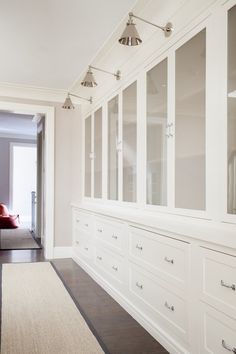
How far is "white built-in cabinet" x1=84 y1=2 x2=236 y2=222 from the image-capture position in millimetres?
1791

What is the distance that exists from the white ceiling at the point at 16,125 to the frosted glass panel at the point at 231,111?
5481 mm

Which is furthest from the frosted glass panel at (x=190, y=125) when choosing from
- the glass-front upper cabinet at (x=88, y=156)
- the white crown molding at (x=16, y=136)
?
the white crown molding at (x=16, y=136)

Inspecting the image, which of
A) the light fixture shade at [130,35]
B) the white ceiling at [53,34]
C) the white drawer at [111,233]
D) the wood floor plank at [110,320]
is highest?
the white ceiling at [53,34]

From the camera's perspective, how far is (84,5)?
2633mm

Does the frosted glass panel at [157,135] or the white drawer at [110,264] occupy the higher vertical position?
the frosted glass panel at [157,135]

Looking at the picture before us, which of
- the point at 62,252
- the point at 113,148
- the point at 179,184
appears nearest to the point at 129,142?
the point at 113,148

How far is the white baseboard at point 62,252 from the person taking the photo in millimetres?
5070

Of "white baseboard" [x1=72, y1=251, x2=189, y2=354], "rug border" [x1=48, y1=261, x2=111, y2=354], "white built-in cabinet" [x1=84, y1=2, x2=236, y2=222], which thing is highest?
"white built-in cabinet" [x1=84, y1=2, x2=236, y2=222]

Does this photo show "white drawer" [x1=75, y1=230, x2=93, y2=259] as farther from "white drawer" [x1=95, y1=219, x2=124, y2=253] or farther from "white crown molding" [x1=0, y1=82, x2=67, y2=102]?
"white crown molding" [x1=0, y1=82, x2=67, y2=102]

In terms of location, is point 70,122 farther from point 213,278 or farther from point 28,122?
point 213,278

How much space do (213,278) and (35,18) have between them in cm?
247

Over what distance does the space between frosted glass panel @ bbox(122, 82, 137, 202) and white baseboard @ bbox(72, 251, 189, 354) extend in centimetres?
89

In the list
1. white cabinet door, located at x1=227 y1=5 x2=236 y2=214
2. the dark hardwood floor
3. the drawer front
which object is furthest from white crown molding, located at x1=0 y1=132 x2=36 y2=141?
white cabinet door, located at x1=227 y1=5 x2=236 y2=214

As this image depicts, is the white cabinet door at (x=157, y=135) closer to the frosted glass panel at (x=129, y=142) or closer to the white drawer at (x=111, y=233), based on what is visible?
the frosted glass panel at (x=129, y=142)
